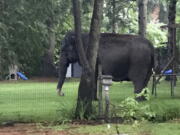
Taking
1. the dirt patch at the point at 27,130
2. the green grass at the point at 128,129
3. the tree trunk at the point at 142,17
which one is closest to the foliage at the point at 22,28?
the dirt patch at the point at 27,130

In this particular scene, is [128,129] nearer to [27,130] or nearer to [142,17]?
[27,130]

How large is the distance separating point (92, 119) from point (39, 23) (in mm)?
2279

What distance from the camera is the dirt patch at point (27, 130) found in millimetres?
8242

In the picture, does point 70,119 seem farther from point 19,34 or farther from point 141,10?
point 141,10

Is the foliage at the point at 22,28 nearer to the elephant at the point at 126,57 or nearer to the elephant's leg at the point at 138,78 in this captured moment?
the elephant at the point at 126,57

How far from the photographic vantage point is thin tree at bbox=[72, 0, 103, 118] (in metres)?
9.62

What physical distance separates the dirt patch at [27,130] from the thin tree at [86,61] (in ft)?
3.54

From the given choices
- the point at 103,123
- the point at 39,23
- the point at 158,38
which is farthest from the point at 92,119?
the point at 158,38

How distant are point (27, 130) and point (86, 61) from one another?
195 centimetres

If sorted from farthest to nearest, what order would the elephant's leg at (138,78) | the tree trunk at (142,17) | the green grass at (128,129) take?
the tree trunk at (142,17) → the elephant's leg at (138,78) → the green grass at (128,129)

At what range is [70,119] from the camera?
9570 millimetres

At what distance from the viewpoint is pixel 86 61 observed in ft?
31.6

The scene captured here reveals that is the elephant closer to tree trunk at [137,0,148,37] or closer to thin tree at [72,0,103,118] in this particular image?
thin tree at [72,0,103,118]

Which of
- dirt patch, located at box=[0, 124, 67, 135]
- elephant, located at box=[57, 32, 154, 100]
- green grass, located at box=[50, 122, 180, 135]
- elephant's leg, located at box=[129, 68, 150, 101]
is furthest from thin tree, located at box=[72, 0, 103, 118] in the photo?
elephant's leg, located at box=[129, 68, 150, 101]
